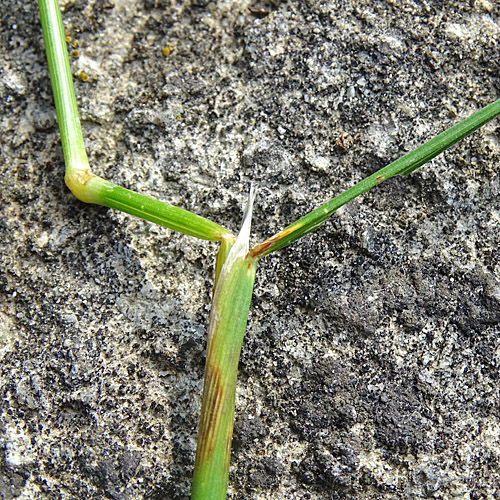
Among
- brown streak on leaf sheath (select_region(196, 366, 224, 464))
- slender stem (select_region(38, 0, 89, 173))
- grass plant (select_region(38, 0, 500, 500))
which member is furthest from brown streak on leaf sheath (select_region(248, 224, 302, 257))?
slender stem (select_region(38, 0, 89, 173))

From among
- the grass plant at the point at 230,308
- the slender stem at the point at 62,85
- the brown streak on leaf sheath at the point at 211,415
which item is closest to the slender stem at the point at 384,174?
the grass plant at the point at 230,308

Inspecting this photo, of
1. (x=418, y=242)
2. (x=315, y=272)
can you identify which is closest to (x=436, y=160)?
(x=418, y=242)

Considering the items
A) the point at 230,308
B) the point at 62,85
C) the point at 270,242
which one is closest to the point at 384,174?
the point at 270,242

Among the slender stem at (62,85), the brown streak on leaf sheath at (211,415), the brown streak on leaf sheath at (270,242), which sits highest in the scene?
the slender stem at (62,85)

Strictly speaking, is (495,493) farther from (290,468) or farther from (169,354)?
(169,354)

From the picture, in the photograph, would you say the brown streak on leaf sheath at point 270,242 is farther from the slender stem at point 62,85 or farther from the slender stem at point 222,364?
the slender stem at point 62,85

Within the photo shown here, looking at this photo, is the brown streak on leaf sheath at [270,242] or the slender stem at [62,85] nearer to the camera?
the brown streak on leaf sheath at [270,242]

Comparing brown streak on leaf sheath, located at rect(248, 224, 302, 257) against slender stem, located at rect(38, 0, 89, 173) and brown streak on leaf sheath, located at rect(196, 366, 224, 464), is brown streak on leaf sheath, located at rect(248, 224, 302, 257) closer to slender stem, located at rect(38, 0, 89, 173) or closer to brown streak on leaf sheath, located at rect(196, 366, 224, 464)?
brown streak on leaf sheath, located at rect(196, 366, 224, 464)

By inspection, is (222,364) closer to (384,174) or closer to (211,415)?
(211,415)
